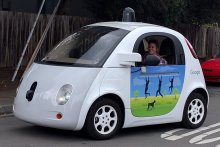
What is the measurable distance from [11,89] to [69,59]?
5177 mm

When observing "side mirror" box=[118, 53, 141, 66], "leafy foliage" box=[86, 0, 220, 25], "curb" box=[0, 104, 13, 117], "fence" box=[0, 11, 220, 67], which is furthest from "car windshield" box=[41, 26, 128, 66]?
"fence" box=[0, 11, 220, 67]

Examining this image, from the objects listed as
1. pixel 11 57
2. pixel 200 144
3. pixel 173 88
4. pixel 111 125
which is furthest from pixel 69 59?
pixel 11 57

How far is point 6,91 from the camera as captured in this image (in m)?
12.5

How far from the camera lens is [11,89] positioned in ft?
42.3

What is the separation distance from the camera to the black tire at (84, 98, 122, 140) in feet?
25.0

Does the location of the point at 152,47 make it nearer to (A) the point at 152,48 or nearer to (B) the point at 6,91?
(A) the point at 152,48

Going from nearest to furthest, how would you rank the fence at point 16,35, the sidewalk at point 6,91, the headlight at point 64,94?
the headlight at point 64,94 → the sidewalk at point 6,91 → the fence at point 16,35

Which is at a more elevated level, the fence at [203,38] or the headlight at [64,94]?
the fence at [203,38]

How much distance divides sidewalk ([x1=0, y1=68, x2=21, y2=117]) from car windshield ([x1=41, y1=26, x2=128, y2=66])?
2.32m

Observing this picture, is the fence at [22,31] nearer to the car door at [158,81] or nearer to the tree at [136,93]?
the car door at [158,81]

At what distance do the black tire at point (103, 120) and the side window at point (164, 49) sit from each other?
3.73 feet

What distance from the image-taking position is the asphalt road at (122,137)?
24.9 feet

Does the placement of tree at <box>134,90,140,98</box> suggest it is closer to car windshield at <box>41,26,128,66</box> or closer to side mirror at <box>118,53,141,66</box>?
side mirror at <box>118,53,141,66</box>

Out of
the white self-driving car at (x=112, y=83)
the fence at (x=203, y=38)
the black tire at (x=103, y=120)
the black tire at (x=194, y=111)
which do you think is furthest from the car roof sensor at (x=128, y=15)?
the fence at (x=203, y=38)
